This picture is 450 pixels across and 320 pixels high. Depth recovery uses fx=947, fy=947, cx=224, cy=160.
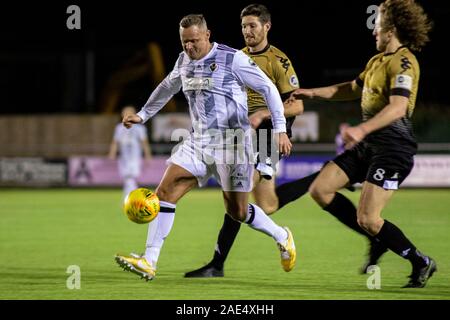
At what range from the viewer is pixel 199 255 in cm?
1020

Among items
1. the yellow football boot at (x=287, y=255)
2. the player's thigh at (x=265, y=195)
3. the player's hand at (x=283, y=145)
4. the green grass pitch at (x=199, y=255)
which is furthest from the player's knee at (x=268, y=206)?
the player's hand at (x=283, y=145)

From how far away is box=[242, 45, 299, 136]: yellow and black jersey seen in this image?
8742mm

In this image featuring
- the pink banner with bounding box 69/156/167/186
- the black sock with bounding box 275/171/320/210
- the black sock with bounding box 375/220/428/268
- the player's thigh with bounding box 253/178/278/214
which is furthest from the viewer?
the pink banner with bounding box 69/156/167/186

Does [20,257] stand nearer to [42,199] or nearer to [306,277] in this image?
[306,277]

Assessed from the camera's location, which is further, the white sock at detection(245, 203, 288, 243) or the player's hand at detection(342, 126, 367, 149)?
the white sock at detection(245, 203, 288, 243)

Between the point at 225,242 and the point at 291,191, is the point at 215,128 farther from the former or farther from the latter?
the point at 291,191

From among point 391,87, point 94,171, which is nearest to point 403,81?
point 391,87

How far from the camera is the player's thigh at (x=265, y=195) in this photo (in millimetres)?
8938

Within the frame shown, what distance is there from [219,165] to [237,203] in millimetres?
357

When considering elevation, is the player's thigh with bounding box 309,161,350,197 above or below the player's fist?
below

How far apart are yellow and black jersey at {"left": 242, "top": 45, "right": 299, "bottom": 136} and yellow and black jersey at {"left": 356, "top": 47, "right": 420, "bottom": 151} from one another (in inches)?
47.2

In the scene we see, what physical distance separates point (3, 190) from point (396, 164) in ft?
59.4

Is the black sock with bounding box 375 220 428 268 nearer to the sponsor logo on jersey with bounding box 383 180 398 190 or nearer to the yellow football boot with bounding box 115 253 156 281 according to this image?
the sponsor logo on jersey with bounding box 383 180 398 190

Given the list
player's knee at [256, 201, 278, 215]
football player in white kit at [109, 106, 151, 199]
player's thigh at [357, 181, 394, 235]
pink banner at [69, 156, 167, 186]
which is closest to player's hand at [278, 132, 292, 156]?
player's thigh at [357, 181, 394, 235]
